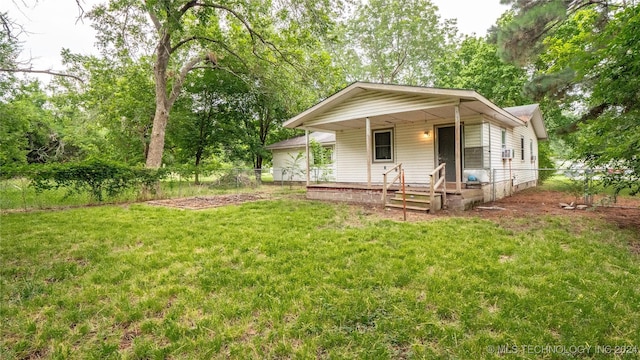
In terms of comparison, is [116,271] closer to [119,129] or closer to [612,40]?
[612,40]

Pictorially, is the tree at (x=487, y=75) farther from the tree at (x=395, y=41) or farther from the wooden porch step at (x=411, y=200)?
the wooden porch step at (x=411, y=200)

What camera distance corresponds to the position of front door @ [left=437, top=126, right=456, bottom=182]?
9461mm

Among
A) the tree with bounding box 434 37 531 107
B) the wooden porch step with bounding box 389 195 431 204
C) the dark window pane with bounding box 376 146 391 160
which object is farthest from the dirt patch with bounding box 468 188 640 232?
the tree with bounding box 434 37 531 107

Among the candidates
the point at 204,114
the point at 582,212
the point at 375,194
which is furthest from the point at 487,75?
the point at 204,114

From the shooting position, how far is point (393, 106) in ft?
26.7

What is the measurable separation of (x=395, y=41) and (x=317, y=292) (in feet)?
90.9

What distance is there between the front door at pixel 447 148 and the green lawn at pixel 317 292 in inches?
183

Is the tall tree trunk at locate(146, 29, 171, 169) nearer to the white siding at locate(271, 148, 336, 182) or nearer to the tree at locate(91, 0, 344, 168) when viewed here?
the tree at locate(91, 0, 344, 168)

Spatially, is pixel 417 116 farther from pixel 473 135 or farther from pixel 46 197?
pixel 46 197

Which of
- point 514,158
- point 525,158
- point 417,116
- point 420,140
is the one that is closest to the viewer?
point 417,116

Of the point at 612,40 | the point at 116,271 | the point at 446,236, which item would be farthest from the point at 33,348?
the point at 612,40

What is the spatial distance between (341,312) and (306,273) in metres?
0.91

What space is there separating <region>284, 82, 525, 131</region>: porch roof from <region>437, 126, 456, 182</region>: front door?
1.83 feet

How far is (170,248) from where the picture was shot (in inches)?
170
